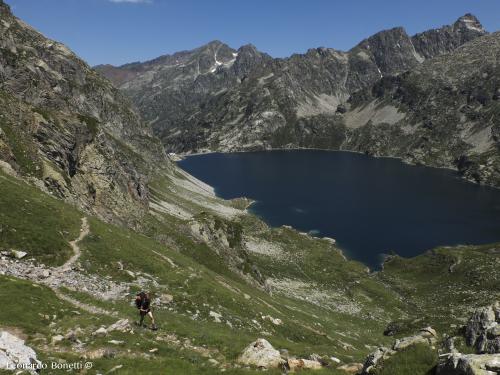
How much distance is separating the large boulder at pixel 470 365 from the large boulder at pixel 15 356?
649 inches

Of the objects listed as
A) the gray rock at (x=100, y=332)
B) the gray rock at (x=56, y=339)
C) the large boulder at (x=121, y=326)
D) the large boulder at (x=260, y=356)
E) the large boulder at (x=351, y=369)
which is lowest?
the gray rock at (x=56, y=339)

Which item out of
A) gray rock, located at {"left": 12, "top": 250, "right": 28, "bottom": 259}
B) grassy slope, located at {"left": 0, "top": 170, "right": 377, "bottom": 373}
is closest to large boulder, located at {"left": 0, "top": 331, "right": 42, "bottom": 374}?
grassy slope, located at {"left": 0, "top": 170, "right": 377, "bottom": 373}

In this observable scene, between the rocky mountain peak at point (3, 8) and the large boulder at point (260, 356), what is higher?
the rocky mountain peak at point (3, 8)

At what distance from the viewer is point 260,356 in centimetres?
2388

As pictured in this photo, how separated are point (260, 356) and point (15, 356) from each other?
1227 centimetres

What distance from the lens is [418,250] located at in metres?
160

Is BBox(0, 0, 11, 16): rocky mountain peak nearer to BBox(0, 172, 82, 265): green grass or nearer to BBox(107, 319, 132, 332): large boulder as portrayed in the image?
BBox(0, 172, 82, 265): green grass

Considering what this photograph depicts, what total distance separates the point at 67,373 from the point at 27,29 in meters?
195

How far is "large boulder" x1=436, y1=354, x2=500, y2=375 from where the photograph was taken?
47.1ft

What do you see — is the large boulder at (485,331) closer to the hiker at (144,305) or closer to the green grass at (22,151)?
the hiker at (144,305)

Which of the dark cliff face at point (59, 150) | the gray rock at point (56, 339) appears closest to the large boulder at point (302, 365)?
the gray rock at point (56, 339)

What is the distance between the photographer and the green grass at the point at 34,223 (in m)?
36.3

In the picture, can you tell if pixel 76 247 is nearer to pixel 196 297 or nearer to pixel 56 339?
pixel 196 297

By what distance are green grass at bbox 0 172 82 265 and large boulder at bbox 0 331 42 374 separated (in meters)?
18.4
